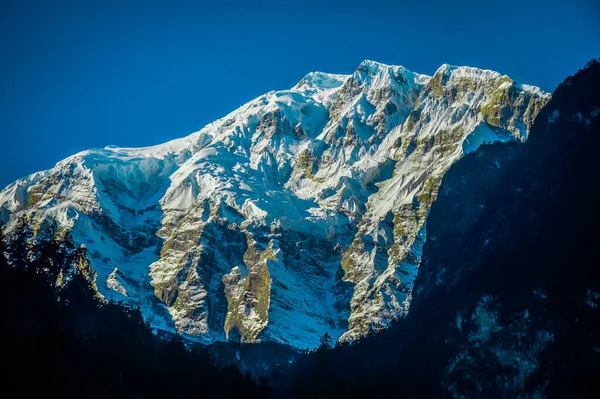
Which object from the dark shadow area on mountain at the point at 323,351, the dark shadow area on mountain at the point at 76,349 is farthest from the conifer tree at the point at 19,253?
the dark shadow area on mountain at the point at 323,351

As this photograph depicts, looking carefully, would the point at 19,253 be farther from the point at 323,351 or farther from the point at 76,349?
the point at 323,351

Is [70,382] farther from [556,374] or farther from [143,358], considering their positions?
[556,374]

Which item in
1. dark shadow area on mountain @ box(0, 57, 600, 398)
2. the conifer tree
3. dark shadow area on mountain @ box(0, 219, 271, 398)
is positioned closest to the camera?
dark shadow area on mountain @ box(0, 219, 271, 398)

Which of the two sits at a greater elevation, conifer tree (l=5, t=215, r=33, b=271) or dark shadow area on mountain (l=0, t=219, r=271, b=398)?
conifer tree (l=5, t=215, r=33, b=271)

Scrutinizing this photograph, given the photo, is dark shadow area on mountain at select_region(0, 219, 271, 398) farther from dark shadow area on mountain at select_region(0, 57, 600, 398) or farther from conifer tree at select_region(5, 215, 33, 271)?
dark shadow area on mountain at select_region(0, 57, 600, 398)

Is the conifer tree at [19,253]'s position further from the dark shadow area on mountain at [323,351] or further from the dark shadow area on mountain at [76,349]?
the dark shadow area on mountain at [323,351]

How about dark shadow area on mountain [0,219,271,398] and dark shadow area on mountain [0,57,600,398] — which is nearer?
dark shadow area on mountain [0,219,271,398]

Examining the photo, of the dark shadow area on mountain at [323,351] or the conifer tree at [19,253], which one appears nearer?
the dark shadow area on mountain at [323,351]

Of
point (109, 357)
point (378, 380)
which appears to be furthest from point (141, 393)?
point (378, 380)

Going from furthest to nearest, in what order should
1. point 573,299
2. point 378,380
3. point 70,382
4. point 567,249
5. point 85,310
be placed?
point 567,249 < point 573,299 < point 378,380 < point 85,310 < point 70,382

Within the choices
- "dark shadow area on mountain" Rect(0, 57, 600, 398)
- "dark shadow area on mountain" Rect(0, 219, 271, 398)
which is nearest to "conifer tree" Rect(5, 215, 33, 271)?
"dark shadow area on mountain" Rect(0, 219, 271, 398)

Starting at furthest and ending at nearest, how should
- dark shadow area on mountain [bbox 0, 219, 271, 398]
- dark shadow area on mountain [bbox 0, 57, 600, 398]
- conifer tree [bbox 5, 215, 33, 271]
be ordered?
conifer tree [bbox 5, 215, 33, 271] < dark shadow area on mountain [bbox 0, 57, 600, 398] < dark shadow area on mountain [bbox 0, 219, 271, 398]
